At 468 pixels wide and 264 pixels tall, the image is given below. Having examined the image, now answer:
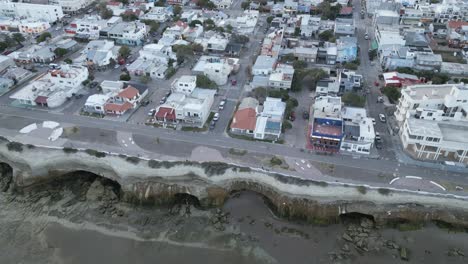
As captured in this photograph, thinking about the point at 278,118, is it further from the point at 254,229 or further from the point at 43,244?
the point at 43,244

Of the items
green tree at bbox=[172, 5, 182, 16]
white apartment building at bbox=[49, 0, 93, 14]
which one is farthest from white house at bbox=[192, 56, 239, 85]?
white apartment building at bbox=[49, 0, 93, 14]

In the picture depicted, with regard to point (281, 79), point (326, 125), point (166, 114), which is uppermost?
point (281, 79)

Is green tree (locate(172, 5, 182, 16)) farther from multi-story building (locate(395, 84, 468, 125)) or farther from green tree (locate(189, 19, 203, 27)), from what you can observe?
multi-story building (locate(395, 84, 468, 125))

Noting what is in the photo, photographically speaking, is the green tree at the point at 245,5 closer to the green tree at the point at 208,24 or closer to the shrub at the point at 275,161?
the green tree at the point at 208,24

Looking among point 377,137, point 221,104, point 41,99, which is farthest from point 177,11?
point 377,137

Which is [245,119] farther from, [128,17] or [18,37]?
[18,37]

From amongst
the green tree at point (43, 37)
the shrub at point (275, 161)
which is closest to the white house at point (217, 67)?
the shrub at point (275, 161)
